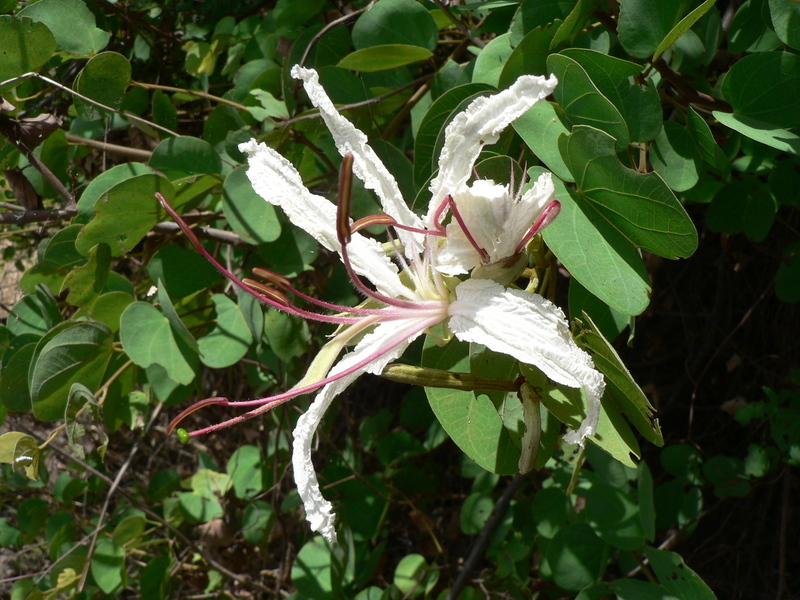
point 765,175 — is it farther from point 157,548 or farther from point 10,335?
point 157,548

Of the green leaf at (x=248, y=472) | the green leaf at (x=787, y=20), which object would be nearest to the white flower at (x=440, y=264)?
the green leaf at (x=787, y=20)

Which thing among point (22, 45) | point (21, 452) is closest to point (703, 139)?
point (22, 45)

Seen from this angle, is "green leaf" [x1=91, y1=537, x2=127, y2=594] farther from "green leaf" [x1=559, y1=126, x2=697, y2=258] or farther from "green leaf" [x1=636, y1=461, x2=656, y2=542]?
"green leaf" [x1=559, y1=126, x2=697, y2=258]

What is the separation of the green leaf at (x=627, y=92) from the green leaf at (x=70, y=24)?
128 centimetres

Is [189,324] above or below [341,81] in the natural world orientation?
below

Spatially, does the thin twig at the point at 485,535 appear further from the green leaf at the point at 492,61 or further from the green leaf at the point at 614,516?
the green leaf at the point at 492,61

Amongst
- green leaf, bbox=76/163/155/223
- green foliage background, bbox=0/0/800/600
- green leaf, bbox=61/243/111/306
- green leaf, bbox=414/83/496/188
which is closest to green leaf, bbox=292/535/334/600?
green foliage background, bbox=0/0/800/600

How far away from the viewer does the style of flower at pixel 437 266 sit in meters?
0.89

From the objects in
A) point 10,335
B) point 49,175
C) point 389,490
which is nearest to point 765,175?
point 389,490

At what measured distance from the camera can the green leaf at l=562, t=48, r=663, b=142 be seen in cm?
112

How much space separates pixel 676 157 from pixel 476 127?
0.54 meters

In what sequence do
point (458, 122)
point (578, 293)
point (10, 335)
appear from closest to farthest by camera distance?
point (458, 122)
point (578, 293)
point (10, 335)

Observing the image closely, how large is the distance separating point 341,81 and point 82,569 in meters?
2.05

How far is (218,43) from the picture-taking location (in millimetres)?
2143
